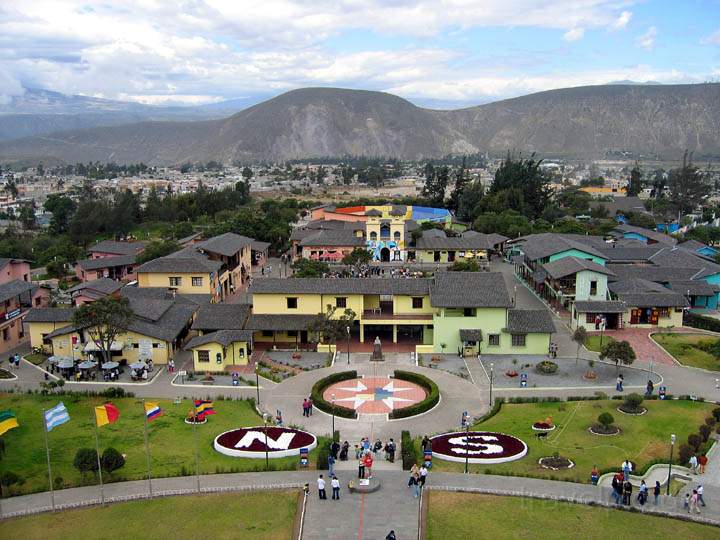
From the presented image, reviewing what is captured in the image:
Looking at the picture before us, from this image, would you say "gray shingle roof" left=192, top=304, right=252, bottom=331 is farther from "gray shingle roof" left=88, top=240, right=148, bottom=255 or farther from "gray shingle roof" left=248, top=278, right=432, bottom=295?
"gray shingle roof" left=88, top=240, right=148, bottom=255

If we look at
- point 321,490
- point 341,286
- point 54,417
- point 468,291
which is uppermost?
point 341,286

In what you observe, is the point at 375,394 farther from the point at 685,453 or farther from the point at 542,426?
the point at 685,453

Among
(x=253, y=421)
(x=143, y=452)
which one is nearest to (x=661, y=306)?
A: (x=253, y=421)

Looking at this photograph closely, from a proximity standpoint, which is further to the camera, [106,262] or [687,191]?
[687,191]

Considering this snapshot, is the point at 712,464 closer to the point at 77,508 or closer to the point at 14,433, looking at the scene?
the point at 77,508

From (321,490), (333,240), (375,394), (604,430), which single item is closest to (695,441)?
(604,430)

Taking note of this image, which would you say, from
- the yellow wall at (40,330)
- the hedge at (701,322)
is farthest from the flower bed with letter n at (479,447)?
the yellow wall at (40,330)
